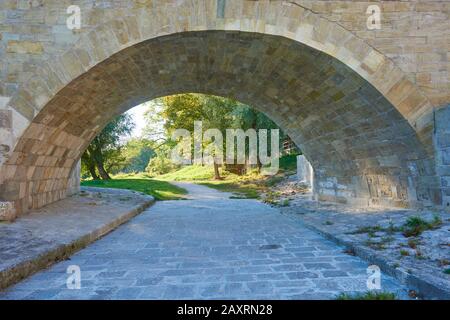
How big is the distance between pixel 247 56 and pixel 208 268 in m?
4.89

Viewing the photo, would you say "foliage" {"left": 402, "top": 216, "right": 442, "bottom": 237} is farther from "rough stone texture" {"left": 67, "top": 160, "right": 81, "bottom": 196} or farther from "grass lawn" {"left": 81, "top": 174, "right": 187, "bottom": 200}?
"grass lawn" {"left": 81, "top": 174, "right": 187, "bottom": 200}

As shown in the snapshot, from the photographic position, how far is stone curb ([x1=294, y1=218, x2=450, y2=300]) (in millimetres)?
3004

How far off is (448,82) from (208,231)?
18.4 feet

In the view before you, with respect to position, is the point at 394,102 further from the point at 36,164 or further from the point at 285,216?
the point at 36,164

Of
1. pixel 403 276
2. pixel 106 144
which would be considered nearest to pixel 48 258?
pixel 403 276

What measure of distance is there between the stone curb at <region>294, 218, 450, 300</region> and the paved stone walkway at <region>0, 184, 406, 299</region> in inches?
4.1

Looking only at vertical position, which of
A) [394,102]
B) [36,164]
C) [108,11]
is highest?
[108,11]

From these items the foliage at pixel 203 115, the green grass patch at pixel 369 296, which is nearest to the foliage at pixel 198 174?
the foliage at pixel 203 115

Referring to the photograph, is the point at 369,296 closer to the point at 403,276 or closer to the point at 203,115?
the point at 403,276

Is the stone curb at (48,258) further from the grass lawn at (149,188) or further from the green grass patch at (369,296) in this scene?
the grass lawn at (149,188)
